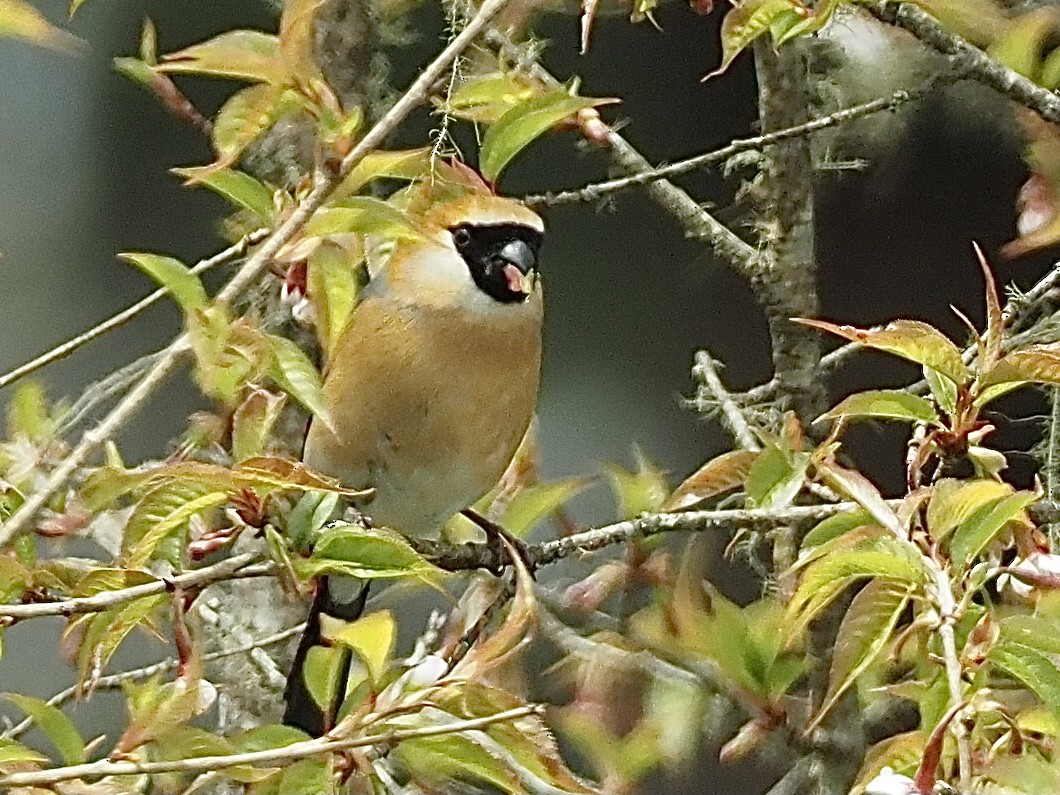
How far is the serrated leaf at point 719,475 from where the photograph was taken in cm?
63

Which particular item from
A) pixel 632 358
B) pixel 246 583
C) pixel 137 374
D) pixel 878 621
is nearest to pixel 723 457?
pixel 878 621

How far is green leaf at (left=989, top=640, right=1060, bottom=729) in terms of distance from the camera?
44 cm

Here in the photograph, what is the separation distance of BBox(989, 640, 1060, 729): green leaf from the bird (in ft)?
1.55

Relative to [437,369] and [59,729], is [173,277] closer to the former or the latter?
[59,729]

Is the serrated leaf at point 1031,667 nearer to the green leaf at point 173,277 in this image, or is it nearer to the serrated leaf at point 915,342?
the serrated leaf at point 915,342

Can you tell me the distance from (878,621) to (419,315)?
1.52 feet

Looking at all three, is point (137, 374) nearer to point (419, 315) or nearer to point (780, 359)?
point (419, 315)

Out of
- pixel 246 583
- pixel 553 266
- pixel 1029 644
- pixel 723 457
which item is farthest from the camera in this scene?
pixel 553 266

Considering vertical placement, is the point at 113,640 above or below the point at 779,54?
below

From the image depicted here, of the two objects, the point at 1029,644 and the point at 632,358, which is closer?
the point at 1029,644

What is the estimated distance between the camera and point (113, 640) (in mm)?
513

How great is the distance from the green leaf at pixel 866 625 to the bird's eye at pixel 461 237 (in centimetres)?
46

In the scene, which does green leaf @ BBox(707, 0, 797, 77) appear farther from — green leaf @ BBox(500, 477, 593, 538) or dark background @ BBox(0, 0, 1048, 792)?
dark background @ BBox(0, 0, 1048, 792)

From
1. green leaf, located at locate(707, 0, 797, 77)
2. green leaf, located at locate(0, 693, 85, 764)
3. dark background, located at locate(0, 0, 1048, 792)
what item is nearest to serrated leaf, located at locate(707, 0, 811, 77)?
green leaf, located at locate(707, 0, 797, 77)
